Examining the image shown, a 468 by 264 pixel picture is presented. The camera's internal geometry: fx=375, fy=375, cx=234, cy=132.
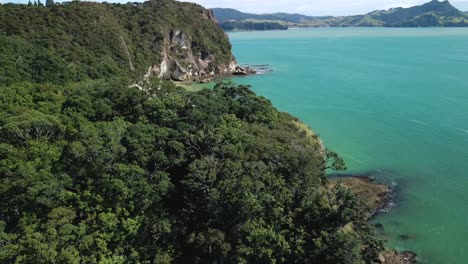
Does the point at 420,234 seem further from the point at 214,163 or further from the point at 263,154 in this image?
the point at 214,163

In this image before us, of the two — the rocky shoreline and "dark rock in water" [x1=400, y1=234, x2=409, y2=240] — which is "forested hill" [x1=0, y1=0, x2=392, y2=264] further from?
"dark rock in water" [x1=400, y1=234, x2=409, y2=240]

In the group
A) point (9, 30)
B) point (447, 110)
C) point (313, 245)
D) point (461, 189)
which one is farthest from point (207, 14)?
point (313, 245)

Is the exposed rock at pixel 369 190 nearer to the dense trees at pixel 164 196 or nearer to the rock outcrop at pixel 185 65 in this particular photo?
the dense trees at pixel 164 196

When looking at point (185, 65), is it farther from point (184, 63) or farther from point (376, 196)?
point (376, 196)

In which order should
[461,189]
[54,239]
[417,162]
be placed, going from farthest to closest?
[417,162]
[461,189]
[54,239]

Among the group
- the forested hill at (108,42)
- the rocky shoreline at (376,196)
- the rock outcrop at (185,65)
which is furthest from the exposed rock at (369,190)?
the rock outcrop at (185,65)

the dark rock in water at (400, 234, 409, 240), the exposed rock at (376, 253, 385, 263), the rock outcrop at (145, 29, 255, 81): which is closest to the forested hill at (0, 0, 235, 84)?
the rock outcrop at (145, 29, 255, 81)

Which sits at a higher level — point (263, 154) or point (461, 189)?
point (263, 154)
